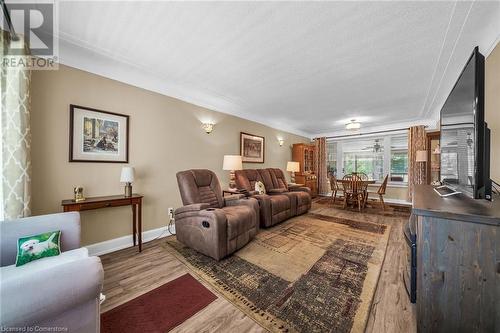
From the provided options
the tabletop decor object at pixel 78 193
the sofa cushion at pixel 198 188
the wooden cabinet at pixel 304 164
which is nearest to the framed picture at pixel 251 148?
the sofa cushion at pixel 198 188

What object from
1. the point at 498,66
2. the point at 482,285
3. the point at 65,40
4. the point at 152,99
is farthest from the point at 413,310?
the point at 65,40

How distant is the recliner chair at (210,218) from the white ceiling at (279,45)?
155cm

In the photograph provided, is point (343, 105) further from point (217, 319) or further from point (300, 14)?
point (217, 319)

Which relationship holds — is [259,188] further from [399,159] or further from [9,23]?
[399,159]

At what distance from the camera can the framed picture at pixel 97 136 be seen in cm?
221

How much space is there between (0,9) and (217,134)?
2773 mm

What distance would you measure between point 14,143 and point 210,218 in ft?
6.37

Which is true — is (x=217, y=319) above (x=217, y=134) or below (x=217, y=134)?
below

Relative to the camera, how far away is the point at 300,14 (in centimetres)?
164

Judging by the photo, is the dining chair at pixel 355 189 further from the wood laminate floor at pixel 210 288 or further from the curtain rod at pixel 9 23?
the curtain rod at pixel 9 23

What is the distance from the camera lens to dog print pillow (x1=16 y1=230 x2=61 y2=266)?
1.28 m

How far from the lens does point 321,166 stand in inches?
271

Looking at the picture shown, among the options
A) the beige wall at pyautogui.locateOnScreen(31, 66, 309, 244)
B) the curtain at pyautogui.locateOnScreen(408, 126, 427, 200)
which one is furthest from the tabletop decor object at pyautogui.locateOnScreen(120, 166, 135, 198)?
the curtain at pyautogui.locateOnScreen(408, 126, 427, 200)

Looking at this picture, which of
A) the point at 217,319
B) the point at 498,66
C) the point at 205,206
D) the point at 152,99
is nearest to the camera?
the point at 217,319
